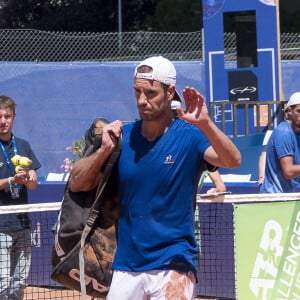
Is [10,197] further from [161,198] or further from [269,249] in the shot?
[161,198]

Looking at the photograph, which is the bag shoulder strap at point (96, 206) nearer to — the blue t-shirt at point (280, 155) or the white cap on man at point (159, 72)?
the white cap on man at point (159, 72)

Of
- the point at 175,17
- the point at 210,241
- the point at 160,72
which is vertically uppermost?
the point at 175,17

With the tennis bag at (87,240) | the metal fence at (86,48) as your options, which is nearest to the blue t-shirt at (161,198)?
the tennis bag at (87,240)

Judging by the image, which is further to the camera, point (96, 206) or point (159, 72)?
point (96, 206)

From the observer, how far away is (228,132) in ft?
46.6

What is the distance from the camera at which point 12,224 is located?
6898 mm

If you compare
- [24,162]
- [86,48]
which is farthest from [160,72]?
[86,48]

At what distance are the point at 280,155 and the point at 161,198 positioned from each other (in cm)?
290

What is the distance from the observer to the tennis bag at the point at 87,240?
4480 millimetres

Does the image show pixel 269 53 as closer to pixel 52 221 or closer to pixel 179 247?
pixel 52 221

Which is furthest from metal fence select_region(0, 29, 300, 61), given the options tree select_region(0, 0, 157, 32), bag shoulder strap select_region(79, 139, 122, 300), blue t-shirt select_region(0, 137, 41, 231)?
bag shoulder strap select_region(79, 139, 122, 300)

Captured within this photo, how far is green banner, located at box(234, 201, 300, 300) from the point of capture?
6848 millimetres

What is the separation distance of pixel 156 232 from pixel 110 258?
44 centimetres

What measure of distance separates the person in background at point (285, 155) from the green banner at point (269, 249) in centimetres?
34
